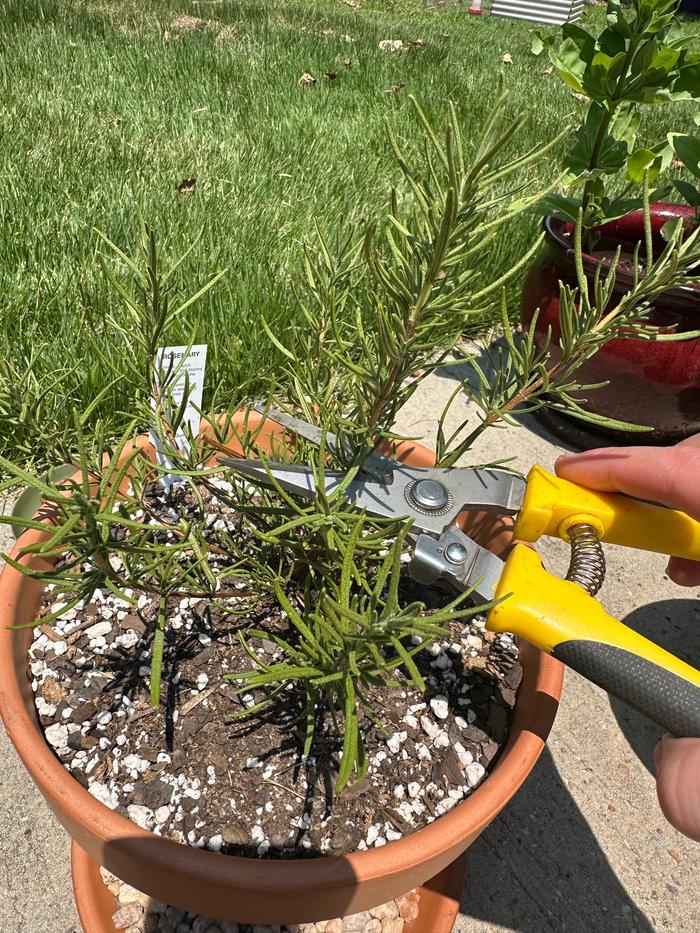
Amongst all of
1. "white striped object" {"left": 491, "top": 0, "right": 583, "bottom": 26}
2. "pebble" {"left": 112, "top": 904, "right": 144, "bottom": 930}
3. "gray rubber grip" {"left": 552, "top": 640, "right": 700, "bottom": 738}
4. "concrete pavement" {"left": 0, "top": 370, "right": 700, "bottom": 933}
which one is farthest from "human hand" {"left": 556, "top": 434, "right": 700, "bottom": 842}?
"white striped object" {"left": 491, "top": 0, "right": 583, "bottom": 26}

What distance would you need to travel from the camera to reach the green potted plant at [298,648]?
0.55m

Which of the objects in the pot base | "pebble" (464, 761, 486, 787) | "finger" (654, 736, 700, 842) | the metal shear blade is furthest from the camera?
the pot base

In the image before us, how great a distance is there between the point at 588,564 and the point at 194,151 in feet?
7.52

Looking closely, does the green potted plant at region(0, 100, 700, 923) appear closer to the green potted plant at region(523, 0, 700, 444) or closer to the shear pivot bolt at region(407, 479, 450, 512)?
the shear pivot bolt at region(407, 479, 450, 512)

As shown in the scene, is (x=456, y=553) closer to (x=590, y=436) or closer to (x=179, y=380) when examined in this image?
(x=179, y=380)

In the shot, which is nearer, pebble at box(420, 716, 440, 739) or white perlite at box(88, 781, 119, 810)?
white perlite at box(88, 781, 119, 810)

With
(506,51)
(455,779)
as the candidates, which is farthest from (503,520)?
(506,51)

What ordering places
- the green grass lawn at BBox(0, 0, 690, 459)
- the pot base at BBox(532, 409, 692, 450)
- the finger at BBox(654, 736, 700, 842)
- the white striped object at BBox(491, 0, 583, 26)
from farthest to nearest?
the white striped object at BBox(491, 0, 583, 26) → the pot base at BBox(532, 409, 692, 450) → the green grass lawn at BBox(0, 0, 690, 459) → the finger at BBox(654, 736, 700, 842)

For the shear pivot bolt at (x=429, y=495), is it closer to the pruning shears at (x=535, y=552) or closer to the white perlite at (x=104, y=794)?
the pruning shears at (x=535, y=552)

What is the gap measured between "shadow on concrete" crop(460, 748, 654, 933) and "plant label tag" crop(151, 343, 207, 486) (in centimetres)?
79

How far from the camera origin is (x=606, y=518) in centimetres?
78

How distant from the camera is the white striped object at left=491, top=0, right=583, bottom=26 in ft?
26.5

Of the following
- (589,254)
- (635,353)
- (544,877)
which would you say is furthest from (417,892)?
(589,254)

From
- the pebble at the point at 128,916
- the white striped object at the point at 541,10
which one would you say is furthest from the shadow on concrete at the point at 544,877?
the white striped object at the point at 541,10
